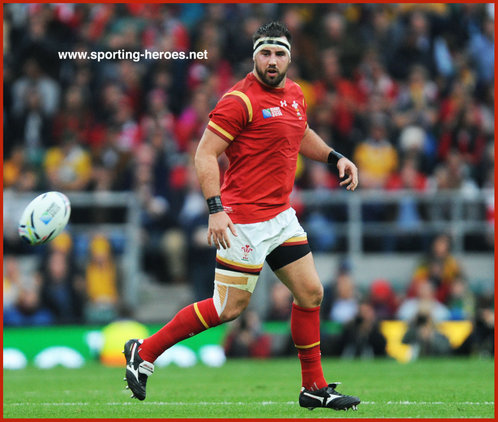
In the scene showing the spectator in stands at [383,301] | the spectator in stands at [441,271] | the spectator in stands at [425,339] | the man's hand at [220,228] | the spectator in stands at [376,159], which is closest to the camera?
the man's hand at [220,228]

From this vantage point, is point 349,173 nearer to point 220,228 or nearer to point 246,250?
point 246,250

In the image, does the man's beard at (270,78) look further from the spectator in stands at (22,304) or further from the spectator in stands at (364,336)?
the spectator in stands at (22,304)

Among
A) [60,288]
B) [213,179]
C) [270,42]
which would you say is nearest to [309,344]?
[213,179]

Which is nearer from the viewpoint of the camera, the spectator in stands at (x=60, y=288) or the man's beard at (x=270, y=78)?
the man's beard at (x=270, y=78)

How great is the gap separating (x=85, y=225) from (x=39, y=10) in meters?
5.02

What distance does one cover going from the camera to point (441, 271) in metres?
16.0

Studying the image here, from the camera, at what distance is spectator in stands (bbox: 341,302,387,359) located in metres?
14.9

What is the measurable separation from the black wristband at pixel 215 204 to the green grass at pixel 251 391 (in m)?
1.50

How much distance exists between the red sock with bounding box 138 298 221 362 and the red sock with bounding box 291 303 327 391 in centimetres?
66

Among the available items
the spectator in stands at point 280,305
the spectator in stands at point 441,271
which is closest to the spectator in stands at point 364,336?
the spectator in stands at point 280,305

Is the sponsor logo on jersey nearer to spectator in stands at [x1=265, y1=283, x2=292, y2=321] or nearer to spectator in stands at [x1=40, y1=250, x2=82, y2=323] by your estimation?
spectator in stands at [x1=40, y1=250, x2=82, y2=323]

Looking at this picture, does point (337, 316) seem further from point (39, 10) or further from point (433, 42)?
point (39, 10)

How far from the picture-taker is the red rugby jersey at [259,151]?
308 inches

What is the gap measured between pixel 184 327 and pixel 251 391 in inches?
85.3
